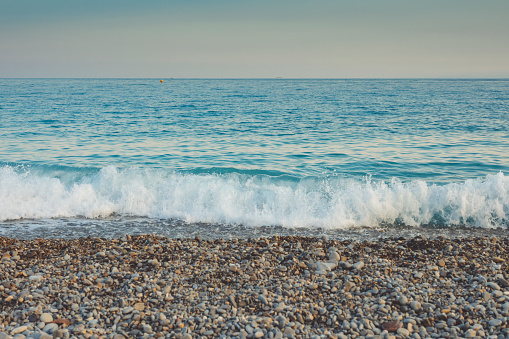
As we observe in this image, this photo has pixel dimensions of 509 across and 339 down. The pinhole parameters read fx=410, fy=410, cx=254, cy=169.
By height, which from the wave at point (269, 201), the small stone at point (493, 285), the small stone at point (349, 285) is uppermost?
the small stone at point (493, 285)

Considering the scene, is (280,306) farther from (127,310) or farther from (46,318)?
(46,318)

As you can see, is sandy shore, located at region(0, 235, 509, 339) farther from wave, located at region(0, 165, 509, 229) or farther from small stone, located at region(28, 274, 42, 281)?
wave, located at region(0, 165, 509, 229)

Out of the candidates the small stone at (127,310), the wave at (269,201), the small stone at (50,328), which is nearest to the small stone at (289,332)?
the small stone at (127,310)

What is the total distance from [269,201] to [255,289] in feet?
17.3

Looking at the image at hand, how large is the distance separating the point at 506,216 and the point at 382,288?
6233 mm

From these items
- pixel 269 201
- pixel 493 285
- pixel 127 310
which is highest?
pixel 493 285

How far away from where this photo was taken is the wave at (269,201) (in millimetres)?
10086

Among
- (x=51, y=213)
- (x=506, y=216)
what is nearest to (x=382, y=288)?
(x=506, y=216)

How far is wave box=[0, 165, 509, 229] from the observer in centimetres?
1009

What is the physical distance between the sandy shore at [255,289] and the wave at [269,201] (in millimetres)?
2518

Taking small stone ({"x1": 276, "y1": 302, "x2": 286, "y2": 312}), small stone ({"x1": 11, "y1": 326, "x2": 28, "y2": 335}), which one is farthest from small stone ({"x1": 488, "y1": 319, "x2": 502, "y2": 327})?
small stone ({"x1": 11, "y1": 326, "x2": 28, "y2": 335})

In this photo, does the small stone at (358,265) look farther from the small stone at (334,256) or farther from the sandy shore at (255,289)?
the small stone at (334,256)

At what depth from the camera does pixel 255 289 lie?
5637mm

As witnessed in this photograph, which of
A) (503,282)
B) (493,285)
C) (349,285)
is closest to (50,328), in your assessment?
(349,285)
